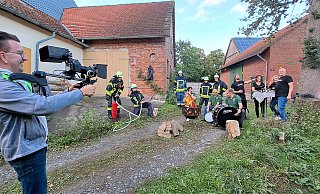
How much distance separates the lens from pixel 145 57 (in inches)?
548

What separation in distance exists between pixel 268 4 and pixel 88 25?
10826 mm

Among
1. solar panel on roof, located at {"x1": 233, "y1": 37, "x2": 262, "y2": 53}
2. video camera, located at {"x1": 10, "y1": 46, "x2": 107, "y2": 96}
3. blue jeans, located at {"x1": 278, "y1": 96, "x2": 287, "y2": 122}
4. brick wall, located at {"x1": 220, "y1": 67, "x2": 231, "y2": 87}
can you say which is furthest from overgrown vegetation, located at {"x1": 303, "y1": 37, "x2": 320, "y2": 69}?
solar panel on roof, located at {"x1": 233, "y1": 37, "x2": 262, "y2": 53}

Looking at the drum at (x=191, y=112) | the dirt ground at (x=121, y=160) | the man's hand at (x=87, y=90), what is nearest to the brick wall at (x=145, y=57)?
the drum at (x=191, y=112)

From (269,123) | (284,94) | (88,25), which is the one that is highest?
(88,25)

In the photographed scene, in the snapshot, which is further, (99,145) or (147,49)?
(147,49)

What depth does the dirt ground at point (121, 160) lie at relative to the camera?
3.71 metres

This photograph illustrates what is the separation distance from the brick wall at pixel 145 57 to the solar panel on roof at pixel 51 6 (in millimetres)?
4062

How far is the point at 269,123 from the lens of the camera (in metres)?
6.23

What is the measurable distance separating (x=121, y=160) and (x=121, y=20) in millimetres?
12717

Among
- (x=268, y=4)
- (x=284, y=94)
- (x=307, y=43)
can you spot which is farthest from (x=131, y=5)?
(x=284, y=94)

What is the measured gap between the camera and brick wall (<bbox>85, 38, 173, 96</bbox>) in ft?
45.2

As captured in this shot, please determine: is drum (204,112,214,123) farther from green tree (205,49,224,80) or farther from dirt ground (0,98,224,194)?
green tree (205,49,224,80)

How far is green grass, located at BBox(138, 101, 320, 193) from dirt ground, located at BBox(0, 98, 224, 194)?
374 mm

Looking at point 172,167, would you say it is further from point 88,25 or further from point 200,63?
point 200,63
